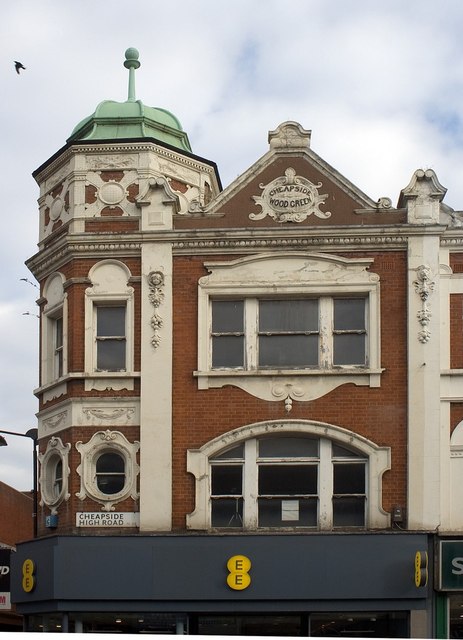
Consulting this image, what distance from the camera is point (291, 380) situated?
26844mm

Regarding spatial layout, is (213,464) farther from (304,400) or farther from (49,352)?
(49,352)

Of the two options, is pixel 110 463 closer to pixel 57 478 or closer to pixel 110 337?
pixel 57 478

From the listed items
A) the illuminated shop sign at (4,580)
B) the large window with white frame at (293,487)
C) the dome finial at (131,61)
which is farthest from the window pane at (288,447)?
the illuminated shop sign at (4,580)

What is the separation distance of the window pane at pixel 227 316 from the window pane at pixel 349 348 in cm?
208

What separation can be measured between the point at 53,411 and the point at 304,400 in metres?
5.68

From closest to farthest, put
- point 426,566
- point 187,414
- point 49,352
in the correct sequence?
point 426,566
point 187,414
point 49,352

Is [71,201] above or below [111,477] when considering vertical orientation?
above

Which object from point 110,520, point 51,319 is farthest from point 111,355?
point 110,520

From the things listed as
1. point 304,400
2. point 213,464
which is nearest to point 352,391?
point 304,400

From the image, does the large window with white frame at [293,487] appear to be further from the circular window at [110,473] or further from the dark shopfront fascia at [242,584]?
the circular window at [110,473]

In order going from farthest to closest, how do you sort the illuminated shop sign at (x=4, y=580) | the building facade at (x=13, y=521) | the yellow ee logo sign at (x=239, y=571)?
the building facade at (x=13, y=521) → the illuminated shop sign at (x=4, y=580) → the yellow ee logo sign at (x=239, y=571)

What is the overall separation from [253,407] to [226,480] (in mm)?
1626

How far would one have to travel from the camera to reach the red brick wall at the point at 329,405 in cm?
2658

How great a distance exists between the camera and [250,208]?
2769 cm
